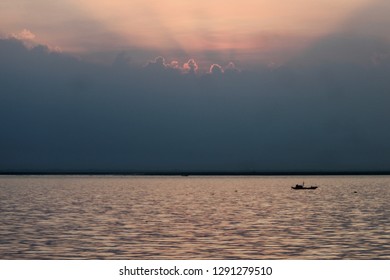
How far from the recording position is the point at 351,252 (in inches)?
2076

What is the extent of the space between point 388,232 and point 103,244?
28.0 metres

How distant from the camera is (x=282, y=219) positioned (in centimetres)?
8450

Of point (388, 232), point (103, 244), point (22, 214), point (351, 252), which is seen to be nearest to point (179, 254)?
point (103, 244)

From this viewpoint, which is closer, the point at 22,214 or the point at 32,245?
the point at 32,245

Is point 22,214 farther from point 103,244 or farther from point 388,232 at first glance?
point 388,232

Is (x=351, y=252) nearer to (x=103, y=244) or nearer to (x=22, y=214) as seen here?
(x=103, y=244)

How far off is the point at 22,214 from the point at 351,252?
52932 mm
